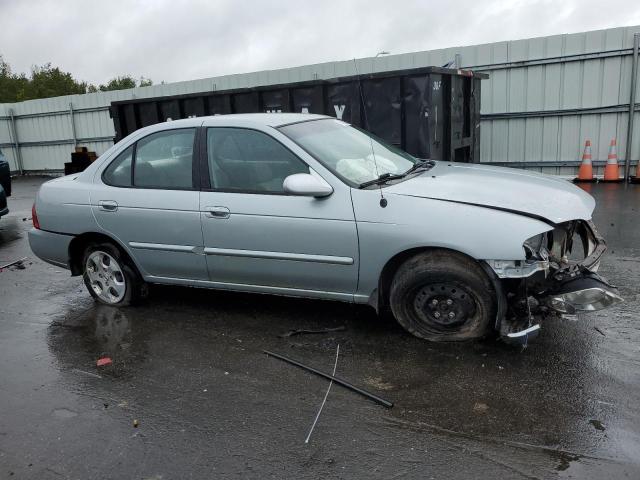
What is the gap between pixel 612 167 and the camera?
1127cm

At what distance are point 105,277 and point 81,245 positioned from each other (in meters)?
0.38

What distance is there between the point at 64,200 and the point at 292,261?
241 cm

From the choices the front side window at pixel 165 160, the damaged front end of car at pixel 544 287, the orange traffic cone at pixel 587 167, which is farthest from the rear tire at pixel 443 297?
the orange traffic cone at pixel 587 167

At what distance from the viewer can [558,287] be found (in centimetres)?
385

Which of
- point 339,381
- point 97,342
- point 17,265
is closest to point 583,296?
point 339,381

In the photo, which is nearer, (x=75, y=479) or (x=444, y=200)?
(x=75, y=479)

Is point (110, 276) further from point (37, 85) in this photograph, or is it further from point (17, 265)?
point (37, 85)

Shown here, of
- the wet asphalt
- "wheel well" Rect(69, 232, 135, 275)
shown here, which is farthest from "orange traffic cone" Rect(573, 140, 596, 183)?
"wheel well" Rect(69, 232, 135, 275)

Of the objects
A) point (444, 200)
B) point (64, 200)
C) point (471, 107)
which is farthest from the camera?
point (471, 107)

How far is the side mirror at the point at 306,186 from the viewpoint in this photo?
4.14m

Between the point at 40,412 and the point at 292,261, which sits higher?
the point at 292,261

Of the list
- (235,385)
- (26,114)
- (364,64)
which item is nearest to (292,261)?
(235,385)

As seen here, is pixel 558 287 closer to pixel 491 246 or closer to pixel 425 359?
pixel 491 246

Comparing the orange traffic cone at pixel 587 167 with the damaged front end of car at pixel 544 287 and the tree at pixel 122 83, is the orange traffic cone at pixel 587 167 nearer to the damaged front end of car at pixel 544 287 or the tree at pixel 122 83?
the damaged front end of car at pixel 544 287
